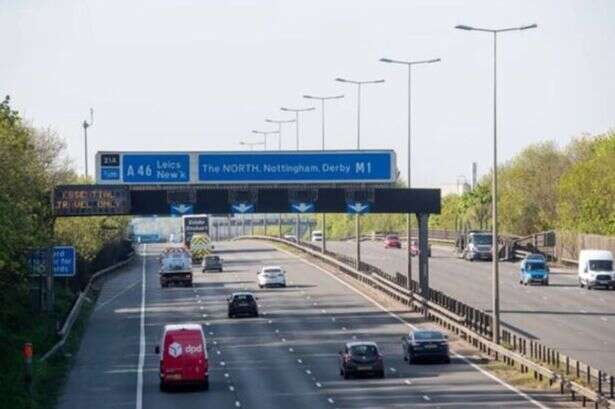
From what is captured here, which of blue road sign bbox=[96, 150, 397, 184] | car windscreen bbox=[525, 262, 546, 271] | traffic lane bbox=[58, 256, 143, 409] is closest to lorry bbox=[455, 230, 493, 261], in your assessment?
car windscreen bbox=[525, 262, 546, 271]

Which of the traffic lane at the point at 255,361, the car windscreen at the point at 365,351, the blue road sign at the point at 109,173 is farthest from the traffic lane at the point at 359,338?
the blue road sign at the point at 109,173

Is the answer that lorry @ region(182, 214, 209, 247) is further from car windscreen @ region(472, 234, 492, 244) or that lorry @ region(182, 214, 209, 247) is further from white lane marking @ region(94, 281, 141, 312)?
white lane marking @ region(94, 281, 141, 312)

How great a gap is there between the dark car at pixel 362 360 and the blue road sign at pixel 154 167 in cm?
3051

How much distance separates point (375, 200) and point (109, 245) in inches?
2127

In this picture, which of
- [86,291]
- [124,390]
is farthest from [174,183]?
[124,390]

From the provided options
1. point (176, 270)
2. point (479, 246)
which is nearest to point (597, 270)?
point (176, 270)

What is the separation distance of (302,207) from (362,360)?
2702 centimetres

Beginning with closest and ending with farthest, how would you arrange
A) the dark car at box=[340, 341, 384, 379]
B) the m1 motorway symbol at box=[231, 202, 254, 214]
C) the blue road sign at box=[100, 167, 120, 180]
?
the dark car at box=[340, 341, 384, 379]
the m1 motorway symbol at box=[231, 202, 254, 214]
the blue road sign at box=[100, 167, 120, 180]

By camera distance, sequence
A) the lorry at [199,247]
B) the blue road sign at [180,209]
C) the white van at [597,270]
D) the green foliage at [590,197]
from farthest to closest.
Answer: the green foliage at [590,197] < the lorry at [199,247] < the white van at [597,270] < the blue road sign at [180,209]

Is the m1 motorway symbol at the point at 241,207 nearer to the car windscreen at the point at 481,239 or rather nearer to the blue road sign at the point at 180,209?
the blue road sign at the point at 180,209

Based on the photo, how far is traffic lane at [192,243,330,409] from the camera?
56.7 metres

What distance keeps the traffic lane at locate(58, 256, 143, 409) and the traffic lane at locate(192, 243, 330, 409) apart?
3931 millimetres

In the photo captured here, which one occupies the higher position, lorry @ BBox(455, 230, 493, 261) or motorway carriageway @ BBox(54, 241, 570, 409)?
lorry @ BBox(455, 230, 493, 261)

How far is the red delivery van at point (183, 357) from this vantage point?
5825 cm
